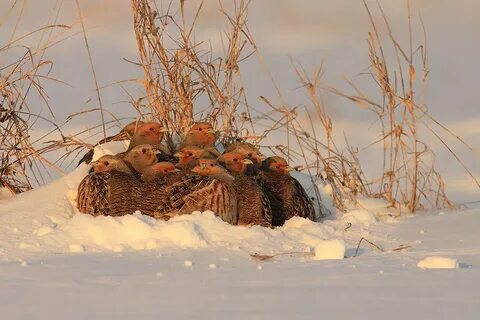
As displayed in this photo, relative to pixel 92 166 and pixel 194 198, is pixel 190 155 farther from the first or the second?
pixel 194 198

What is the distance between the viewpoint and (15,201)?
8141 mm

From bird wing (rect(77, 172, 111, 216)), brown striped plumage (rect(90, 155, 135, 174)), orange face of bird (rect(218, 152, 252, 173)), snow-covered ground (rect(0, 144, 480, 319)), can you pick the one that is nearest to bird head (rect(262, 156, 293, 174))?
orange face of bird (rect(218, 152, 252, 173))

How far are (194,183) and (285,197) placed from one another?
766 millimetres

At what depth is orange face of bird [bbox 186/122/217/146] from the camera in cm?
852

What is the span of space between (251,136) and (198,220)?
5.97ft

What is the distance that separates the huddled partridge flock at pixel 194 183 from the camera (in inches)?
293

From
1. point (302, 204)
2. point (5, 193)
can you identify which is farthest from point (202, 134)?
point (5, 193)

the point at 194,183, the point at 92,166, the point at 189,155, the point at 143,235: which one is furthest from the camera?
the point at 92,166

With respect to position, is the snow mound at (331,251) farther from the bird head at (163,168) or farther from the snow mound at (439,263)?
the bird head at (163,168)

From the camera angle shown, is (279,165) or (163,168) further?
(279,165)

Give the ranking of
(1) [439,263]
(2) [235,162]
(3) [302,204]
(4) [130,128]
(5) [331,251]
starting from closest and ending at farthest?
(1) [439,263] → (5) [331,251] → (3) [302,204] → (2) [235,162] → (4) [130,128]

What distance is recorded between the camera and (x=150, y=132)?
8539 millimetres

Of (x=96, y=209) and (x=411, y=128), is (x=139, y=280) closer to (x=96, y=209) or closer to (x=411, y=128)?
(x=96, y=209)

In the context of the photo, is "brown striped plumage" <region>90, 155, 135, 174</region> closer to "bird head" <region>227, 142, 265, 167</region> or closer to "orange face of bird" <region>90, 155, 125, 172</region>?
"orange face of bird" <region>90, 155, 125, 172</region>
